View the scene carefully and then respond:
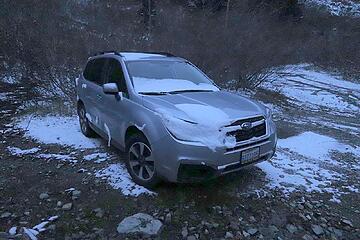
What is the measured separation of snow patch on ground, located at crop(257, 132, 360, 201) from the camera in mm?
5359

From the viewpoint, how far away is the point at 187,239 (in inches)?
159

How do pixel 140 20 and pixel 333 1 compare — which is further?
pixel 333 1

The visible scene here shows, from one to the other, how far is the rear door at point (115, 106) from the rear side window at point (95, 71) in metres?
0.23

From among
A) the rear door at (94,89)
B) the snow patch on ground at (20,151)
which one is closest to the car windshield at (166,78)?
the rear door at (94,89)

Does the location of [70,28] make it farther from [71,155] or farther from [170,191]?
[170,191]

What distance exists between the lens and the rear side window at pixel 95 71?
6.27 metres

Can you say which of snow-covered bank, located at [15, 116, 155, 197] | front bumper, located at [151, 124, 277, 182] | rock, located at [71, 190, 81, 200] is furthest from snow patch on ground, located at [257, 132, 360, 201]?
rock, located at [71, 190, 81, 200]

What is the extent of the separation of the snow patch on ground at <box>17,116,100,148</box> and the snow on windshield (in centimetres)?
207

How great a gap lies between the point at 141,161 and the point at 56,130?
368 centimetres

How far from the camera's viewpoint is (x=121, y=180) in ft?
17.3

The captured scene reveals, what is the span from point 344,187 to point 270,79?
438 inches

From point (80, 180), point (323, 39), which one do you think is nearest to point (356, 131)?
point (80, 180)

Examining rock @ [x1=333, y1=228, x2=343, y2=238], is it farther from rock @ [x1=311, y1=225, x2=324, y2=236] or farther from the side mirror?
the side mirror

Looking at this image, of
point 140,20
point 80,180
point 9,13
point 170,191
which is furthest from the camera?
point 140,20
